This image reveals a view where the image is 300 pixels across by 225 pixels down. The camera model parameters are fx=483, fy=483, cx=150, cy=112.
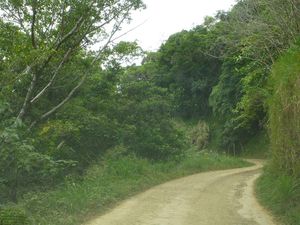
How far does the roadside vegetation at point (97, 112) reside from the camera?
38.5ft

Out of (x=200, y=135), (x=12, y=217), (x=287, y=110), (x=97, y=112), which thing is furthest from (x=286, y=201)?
(x=200, y=135)

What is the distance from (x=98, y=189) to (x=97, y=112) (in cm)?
648

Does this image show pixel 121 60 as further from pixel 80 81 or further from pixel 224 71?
pixel 224 71

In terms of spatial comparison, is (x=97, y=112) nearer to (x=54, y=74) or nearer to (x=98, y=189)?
(x=54, y=74)

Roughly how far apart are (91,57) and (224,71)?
80.3 feet

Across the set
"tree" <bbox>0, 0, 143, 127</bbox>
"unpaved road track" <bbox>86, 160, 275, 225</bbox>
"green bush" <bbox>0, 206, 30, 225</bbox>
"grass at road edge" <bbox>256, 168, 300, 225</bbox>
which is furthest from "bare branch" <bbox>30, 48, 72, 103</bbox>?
"grass at road edge" <bbox>256, 168, 300, 225</bbox>

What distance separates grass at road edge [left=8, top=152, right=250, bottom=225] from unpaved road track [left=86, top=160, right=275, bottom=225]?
1.47 feet

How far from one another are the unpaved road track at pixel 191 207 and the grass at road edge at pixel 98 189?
447 mm

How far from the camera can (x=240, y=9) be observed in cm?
1672

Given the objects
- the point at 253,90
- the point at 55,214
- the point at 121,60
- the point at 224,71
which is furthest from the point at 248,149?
the point at 55,214

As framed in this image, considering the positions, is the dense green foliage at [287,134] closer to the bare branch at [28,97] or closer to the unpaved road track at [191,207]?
the unpaved road track at [191,207]

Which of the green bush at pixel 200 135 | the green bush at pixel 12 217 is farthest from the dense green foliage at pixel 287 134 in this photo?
the green bush at pixel 200 135

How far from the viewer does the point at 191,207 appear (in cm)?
1292

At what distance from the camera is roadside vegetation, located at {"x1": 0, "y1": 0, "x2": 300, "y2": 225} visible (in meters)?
11.7
